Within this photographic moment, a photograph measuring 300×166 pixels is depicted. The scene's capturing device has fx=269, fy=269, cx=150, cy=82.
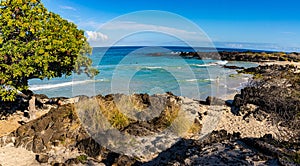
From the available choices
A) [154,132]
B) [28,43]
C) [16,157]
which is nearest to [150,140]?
[154,132]

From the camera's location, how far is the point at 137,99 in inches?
540

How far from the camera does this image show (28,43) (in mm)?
9391

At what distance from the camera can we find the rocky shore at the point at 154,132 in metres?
7.62

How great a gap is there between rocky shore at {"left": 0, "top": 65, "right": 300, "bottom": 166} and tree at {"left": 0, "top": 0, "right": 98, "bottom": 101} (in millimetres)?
1806

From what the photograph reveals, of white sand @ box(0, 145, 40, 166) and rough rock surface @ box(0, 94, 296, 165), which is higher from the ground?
rough rock surface @ box(0, 94, 296, 165)

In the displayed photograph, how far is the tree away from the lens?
9.23m

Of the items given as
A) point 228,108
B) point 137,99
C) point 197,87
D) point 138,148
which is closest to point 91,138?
point 138,148

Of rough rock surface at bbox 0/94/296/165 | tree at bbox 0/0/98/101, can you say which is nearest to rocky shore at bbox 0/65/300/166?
rough rock surface at bbox 0/94/296/165

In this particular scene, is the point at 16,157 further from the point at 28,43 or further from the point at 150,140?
the point at 150,140

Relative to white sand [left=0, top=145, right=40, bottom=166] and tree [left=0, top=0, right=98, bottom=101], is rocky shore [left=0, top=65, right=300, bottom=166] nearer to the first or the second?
white sand [left=0, top=145, right=40, bottom=166]

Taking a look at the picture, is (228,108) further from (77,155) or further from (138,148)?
(77,155)

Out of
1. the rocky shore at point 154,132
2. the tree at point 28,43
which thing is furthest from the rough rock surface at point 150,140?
the tree at point 28,43

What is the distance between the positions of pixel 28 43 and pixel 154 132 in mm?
5614

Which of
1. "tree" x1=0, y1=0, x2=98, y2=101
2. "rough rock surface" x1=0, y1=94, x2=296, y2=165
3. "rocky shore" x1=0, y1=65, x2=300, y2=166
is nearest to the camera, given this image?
"rough rock surface" x1=0, y1=94, x2=296, y2=165
